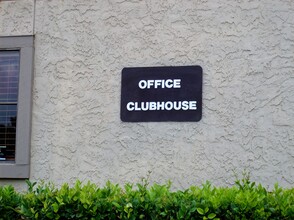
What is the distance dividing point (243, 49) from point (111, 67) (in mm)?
1776

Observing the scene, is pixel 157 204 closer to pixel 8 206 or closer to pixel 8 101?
pixel 8 206

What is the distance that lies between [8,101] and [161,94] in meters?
2.22

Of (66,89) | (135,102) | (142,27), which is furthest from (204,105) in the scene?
(66,89)

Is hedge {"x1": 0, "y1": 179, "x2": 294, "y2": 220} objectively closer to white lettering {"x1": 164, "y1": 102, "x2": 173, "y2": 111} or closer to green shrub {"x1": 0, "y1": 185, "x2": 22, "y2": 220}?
green shrub {"x1": 0, "y1": 185, "x2": 22, "y2": 220}

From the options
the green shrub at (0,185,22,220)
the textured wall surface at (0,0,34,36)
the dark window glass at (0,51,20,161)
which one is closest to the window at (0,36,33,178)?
the dark window glass at (0,51,20,161)

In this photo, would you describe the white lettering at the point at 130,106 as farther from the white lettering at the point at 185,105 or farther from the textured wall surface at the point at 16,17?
the textured wall surface at the point at 16,17

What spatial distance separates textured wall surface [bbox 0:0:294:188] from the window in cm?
11

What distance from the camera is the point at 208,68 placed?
6977 millimetres

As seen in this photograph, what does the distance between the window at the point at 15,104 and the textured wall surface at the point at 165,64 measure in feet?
0.38

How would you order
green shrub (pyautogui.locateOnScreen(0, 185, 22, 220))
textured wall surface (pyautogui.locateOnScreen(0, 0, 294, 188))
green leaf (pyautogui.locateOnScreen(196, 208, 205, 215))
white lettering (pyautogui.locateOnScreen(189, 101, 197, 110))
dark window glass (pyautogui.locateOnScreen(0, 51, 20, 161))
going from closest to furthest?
green leaf (pyautogui.locateOnScreen(196, 208, 205, 215)) < green shrub (pyautogui.locateOnScreen(0, 185, 22, 220)) < textured wall surface (pyautogui.locateOnScreen(0, 0, 294, 188)) < white lettering (pyautogui.locateOnScreen(189, 101, 197, 110)) < dark window glass (pyautogui.locateOnScreen(0, 51, 20, 161))

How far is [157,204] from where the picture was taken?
5.12 metres

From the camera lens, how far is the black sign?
274 inches

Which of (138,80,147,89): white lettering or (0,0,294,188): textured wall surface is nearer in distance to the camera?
(0,0,294,188): textured wall surface

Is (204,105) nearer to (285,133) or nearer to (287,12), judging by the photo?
(285,133)
